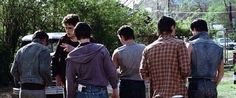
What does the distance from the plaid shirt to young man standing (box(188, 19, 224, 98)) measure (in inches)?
21.5

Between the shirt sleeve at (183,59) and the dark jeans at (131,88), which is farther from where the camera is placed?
the dark jeans at (131,88)

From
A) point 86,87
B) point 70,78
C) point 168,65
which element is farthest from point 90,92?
point 168,65

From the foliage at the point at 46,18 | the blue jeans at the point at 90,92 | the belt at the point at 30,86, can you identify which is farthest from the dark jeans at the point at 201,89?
the foliage at the point at 46,18

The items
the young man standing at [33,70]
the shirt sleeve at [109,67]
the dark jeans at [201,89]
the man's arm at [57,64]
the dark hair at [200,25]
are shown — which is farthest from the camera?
the young man standing at [33,70]

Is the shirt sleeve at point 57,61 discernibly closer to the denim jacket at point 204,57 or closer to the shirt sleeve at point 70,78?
the shirt sleeve at point 70,78

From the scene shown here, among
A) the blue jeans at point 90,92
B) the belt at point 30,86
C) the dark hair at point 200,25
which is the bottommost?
the blue jeans at point 90,92

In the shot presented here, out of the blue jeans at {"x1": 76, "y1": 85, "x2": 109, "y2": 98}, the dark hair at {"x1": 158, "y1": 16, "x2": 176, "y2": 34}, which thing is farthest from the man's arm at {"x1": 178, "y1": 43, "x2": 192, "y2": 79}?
the blue jeans at {"x1": 76, "y1": 85, "x2": 109, "y2": 98}

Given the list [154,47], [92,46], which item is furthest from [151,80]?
[92,46]

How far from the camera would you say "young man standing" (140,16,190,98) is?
6.29 metres

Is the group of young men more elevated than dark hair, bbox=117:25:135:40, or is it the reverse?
dark hair, bbox=117:25:135:40

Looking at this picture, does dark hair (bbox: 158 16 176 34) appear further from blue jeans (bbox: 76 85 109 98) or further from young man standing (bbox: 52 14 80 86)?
young man standing (bbox: 52 14 80 86)

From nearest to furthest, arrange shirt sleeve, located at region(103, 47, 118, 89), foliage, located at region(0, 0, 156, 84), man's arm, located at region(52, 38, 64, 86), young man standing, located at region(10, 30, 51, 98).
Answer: shirt sleeve, located at region(103, 47, 118, 89) → man's arm, located at region(52, 38, 64, 86) → young man standing, located at region(10, 30, 51, 98) → foliage, located at region(0, 0, 156, 84)

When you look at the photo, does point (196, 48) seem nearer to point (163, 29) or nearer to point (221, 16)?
point (163, 29)

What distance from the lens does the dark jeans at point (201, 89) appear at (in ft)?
22.5
